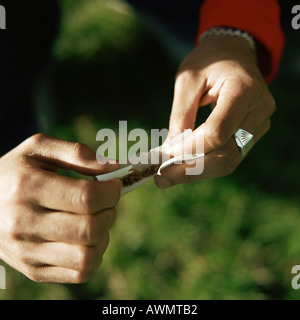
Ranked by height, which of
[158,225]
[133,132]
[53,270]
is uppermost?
[133,132]

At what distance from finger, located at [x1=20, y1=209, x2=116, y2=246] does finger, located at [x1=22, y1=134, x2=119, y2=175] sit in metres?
0.11

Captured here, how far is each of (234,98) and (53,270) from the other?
0.60 metres

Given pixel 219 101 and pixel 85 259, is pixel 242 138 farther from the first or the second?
pixel 85 259

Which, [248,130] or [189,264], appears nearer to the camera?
[248,130]

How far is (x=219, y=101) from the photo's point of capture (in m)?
0.87

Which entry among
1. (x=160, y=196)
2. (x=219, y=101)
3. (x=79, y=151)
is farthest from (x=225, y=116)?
(x=160, y=196)

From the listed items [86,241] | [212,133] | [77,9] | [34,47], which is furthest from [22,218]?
[77,9]

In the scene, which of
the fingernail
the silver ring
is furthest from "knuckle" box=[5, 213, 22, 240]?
the silver ring

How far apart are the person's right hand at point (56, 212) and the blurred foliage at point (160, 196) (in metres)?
0.56

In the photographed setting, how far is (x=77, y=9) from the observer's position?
63.5 inches

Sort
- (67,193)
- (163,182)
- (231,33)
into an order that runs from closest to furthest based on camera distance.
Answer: (67,193)
(163,182)
(231,33)

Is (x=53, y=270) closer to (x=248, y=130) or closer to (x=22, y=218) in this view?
(x=22, y=218)

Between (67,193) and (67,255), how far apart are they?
0.13m

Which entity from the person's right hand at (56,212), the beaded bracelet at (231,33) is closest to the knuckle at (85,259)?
the person's right hand at (56,212)
